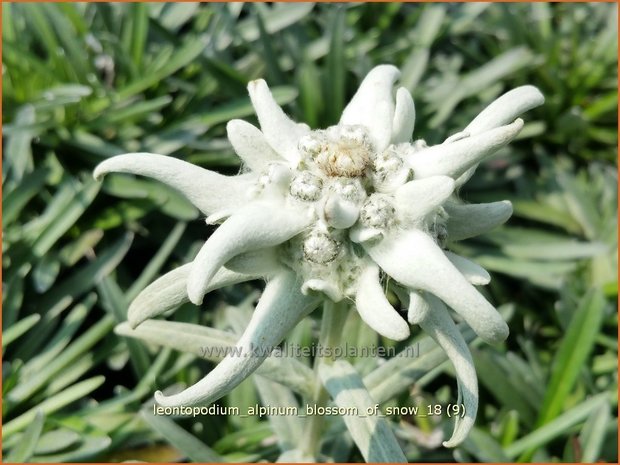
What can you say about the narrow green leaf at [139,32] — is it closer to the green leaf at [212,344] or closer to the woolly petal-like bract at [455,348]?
the green leaf at [212,344]

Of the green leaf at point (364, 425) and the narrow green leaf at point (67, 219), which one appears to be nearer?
the green leaf at point (364, 425)

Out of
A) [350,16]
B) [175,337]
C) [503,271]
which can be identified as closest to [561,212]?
[503,271]

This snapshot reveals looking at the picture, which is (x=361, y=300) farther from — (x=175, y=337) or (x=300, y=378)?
(x=175, y=337)

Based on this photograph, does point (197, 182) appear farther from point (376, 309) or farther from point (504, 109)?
point (504, 109)

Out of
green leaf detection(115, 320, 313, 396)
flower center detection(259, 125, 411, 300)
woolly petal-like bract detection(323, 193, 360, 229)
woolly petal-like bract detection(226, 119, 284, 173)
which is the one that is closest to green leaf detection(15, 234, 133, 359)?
green leaf detection(115, 320, 313, 396)

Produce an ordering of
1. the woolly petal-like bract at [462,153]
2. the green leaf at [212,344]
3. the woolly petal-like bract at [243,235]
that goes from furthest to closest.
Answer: the green leaf at [212,344] → the woolly petal-like bract at [462,153] → the woolly petal-like bract at [243,235]

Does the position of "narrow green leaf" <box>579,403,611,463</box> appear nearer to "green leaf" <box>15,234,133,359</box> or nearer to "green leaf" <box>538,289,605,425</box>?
"green leaf" <box>538,289,605,425</box>

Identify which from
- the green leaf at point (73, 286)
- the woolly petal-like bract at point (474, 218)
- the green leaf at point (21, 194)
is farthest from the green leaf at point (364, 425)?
the green leaf at point (21, 194)
